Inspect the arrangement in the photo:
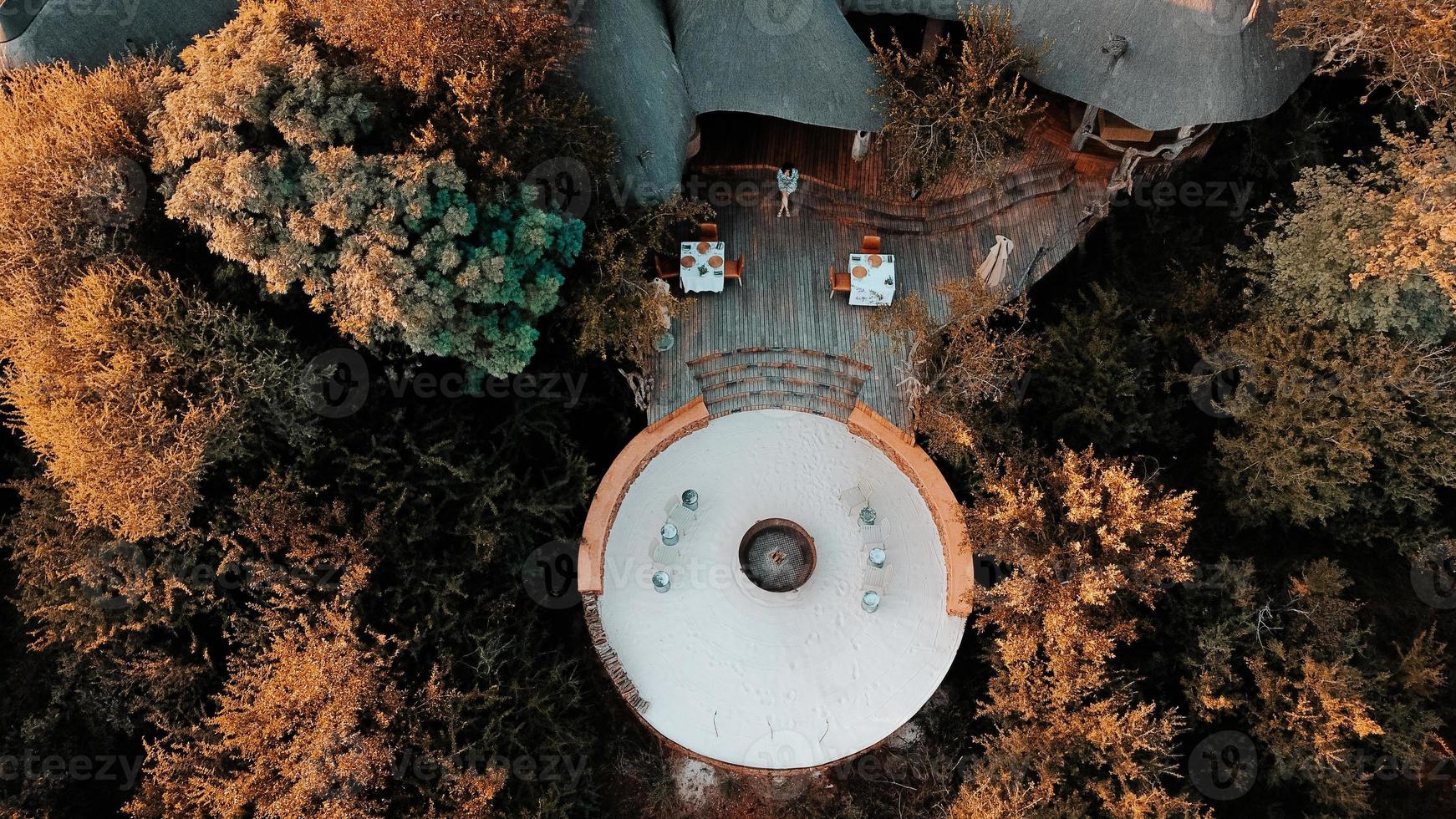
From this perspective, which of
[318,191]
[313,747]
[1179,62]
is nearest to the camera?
[318,191]

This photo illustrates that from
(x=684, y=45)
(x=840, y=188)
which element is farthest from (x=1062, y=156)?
(x=684, y=45)

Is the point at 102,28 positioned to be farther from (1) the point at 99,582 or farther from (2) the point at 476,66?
(1) the point at 99,582

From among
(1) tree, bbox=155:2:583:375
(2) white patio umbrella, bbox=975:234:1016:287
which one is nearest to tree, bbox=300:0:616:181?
(1) tree, bbox=155:2:583:375

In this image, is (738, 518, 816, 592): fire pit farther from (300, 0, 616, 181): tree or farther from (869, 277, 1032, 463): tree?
(300, 0, 616, 181): tree

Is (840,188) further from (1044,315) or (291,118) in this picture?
(291,118)

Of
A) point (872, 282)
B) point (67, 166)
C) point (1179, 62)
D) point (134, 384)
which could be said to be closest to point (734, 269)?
point (872, 282)
